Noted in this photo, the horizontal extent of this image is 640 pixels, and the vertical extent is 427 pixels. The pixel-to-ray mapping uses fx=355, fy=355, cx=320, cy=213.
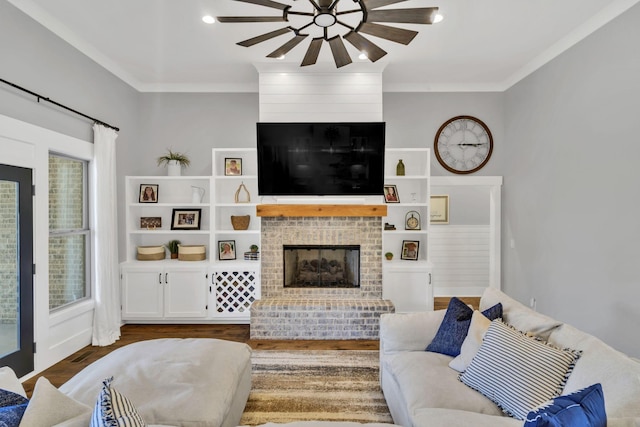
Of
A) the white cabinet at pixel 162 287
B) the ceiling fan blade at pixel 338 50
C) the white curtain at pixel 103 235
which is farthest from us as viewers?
the white cabinet at pixel 162 287

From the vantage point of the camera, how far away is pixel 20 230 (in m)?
2.96

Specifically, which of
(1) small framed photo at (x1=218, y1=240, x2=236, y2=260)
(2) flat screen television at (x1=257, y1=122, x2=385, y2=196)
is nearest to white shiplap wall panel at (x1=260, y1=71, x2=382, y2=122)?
(2) flat screen television at (x1=257, y1=122, x2=385, y2=196)

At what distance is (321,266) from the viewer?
14.7 ft

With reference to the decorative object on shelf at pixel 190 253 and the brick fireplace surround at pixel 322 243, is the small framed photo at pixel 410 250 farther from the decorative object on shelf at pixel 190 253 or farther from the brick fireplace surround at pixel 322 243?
the decorative object on shelf at pixel 190 253

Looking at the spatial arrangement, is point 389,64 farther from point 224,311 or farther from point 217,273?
point 224,311

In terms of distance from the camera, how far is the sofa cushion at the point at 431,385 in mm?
1765

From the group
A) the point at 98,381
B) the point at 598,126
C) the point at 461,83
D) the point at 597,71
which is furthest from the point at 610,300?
the point at 98,381

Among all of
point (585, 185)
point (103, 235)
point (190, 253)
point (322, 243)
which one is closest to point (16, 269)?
point (103, 235)

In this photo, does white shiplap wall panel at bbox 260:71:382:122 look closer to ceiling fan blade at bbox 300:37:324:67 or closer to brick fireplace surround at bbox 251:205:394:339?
brick fireplace surround at bbox 251:205:394:339

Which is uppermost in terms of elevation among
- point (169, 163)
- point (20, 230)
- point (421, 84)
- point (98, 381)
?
point (421, 84)

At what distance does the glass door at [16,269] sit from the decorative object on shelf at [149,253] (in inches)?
57.8

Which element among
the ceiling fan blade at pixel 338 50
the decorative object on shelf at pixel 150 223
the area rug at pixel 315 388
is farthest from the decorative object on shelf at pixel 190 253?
the ceiling fan blade at pixel 338 50

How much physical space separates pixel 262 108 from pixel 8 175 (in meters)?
2.49

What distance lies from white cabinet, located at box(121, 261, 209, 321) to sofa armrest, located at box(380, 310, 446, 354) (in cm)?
265
